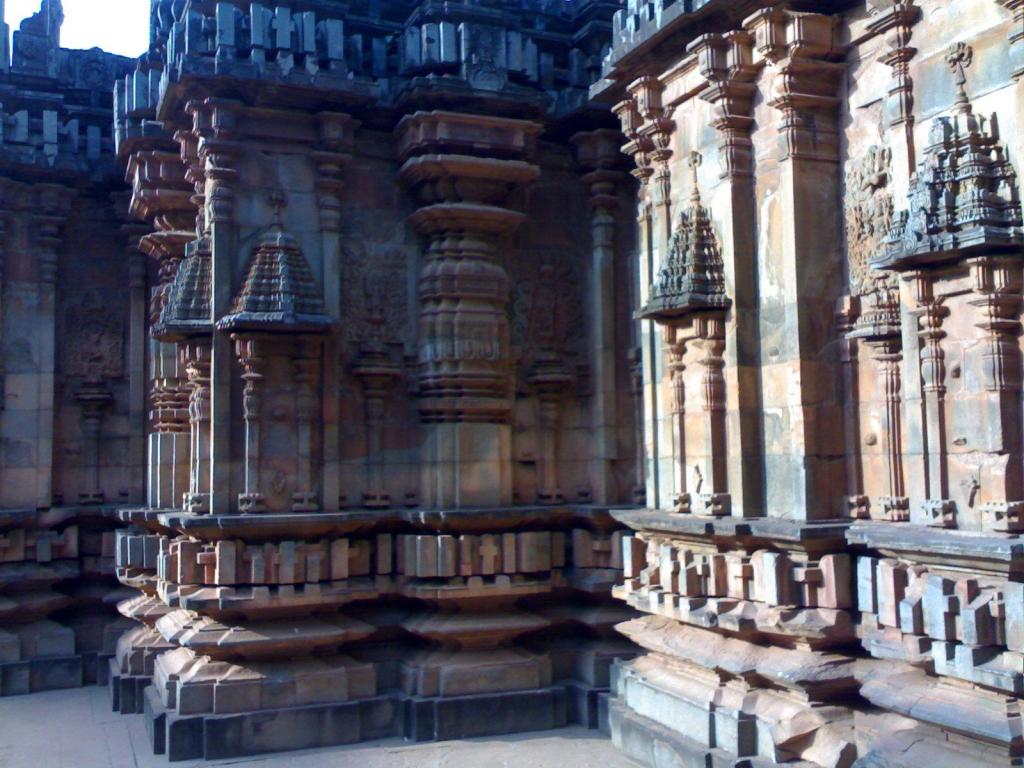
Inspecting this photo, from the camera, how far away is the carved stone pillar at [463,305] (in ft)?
39.4

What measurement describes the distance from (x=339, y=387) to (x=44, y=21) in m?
9.03

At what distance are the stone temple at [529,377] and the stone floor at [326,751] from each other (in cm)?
27

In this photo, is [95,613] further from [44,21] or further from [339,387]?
[44,21]

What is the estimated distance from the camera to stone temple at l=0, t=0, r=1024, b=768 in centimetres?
728

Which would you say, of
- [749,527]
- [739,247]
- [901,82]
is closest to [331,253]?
[739,247]

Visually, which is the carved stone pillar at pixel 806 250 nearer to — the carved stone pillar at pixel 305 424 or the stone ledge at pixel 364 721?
the stone ledge at pixel 364 721

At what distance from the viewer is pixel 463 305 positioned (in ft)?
39.9

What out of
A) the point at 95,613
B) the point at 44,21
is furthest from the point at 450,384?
the point at 44,21

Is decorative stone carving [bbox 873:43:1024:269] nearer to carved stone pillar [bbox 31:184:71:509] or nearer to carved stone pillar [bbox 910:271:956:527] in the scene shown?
carved stone pillar [bbox 910:271:956:527]

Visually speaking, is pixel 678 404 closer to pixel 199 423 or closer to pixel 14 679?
pixel 199 423

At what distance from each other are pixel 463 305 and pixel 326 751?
16.6 ft

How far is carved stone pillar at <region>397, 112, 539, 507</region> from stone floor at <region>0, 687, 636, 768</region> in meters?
2.67

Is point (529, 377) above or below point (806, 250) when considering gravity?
below

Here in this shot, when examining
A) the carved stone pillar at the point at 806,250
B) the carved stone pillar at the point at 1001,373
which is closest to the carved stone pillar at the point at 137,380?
Result: the carved stone pillar at the point at 806,250
